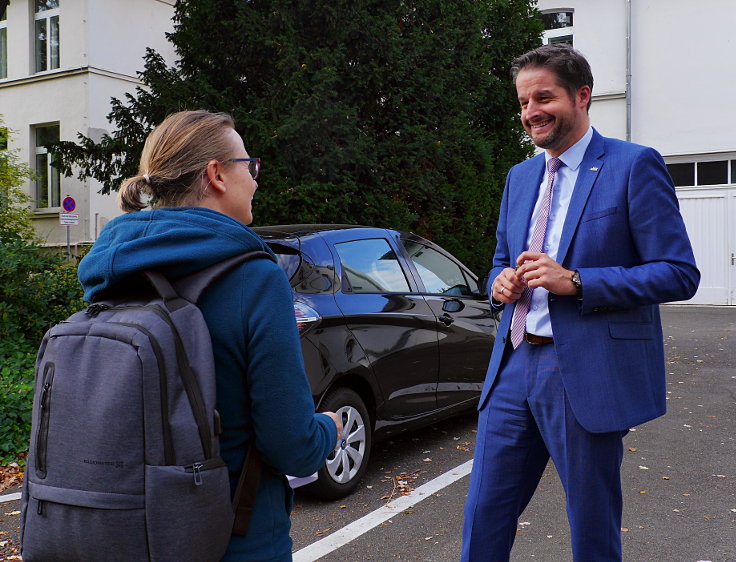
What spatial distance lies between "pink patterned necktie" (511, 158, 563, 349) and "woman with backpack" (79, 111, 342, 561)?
3.56 feet

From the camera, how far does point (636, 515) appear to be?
4.66 meters

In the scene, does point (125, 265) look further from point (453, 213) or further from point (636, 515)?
point (453, 213)

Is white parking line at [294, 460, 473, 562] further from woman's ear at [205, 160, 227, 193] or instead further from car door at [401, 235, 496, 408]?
woman's ear at [205, 160, 227, 193]

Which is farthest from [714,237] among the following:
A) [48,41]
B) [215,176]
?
[215,176]

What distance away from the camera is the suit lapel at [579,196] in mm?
2611

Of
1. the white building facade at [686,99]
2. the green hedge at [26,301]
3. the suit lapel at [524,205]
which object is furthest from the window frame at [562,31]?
the suit lapel at [524,205]

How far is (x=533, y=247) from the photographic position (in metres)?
2.75

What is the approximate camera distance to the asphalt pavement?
4.16 metres

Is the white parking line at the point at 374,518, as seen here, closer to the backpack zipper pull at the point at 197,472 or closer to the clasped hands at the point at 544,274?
the clasped hands at the point at 544,274

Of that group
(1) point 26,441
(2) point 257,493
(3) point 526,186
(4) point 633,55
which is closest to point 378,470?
(1) point 26,441

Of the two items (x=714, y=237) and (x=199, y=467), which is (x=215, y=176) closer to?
(x=199, y=467)

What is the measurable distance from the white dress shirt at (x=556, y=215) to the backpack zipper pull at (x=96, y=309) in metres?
1.48

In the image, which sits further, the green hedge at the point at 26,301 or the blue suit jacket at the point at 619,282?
the green hedge at the point at 26,301

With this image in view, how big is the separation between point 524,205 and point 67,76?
68.8 feet
